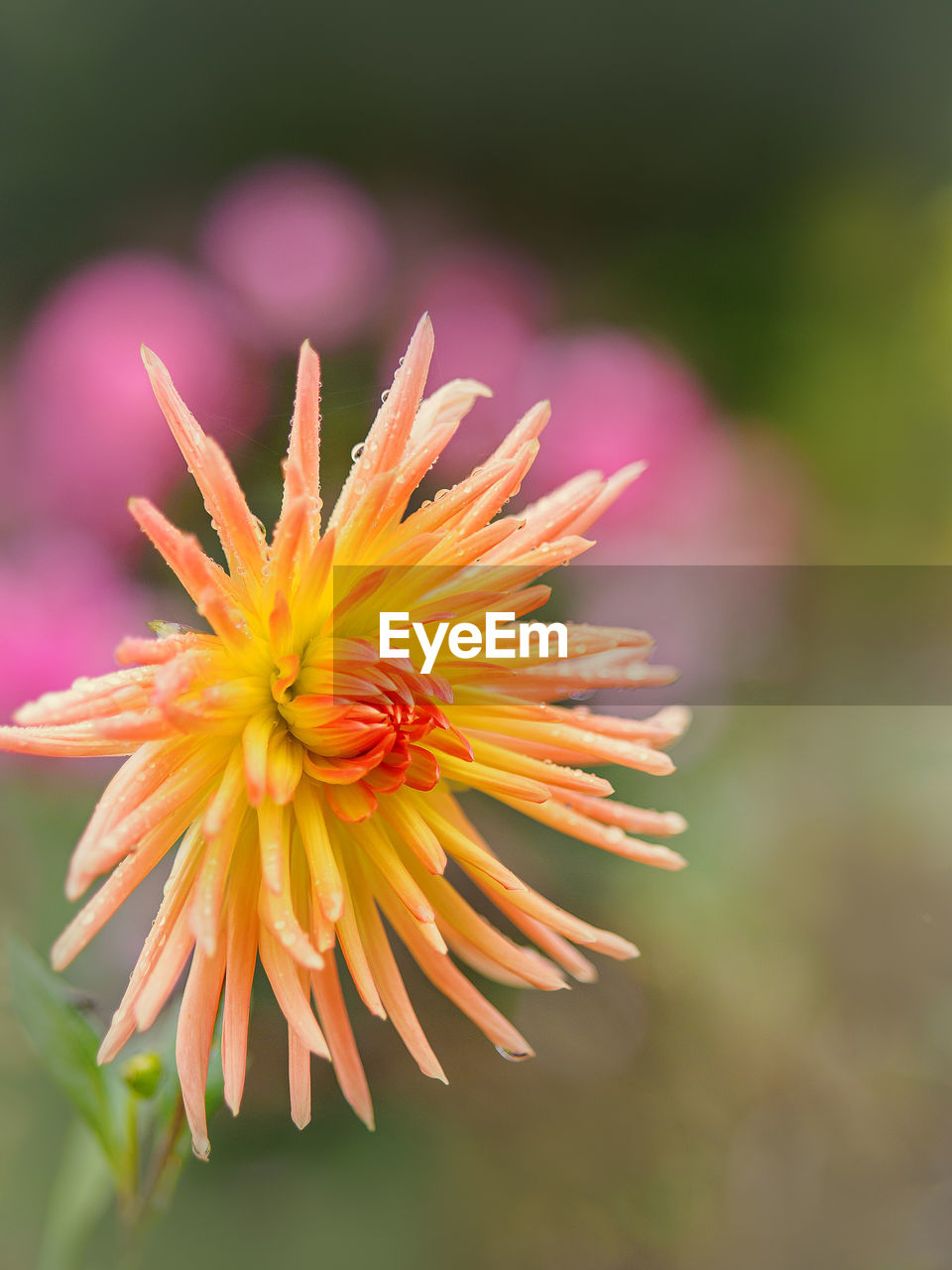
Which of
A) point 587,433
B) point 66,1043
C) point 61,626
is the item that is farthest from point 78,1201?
point 587,433

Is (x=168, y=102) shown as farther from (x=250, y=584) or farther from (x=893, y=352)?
(x=893, y=352)

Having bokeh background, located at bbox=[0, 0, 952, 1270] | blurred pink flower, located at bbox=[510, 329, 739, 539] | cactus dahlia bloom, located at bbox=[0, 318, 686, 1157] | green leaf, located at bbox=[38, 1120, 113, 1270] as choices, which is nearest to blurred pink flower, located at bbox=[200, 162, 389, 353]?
bokeh background, located at bbox=[0, 0, 952, 1270]

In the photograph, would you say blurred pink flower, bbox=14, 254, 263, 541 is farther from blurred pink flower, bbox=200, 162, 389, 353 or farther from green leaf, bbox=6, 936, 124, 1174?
green leaf, bbox=6, 936, 124, 1174

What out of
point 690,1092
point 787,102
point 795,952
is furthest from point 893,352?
point 690,1092

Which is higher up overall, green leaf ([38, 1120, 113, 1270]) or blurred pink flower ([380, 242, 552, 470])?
blurred pink flower ([380, 242, 552, 470])

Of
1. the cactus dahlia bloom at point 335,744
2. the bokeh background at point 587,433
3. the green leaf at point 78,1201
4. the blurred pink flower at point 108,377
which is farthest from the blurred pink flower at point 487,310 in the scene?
the green leaf at point 78,1201
